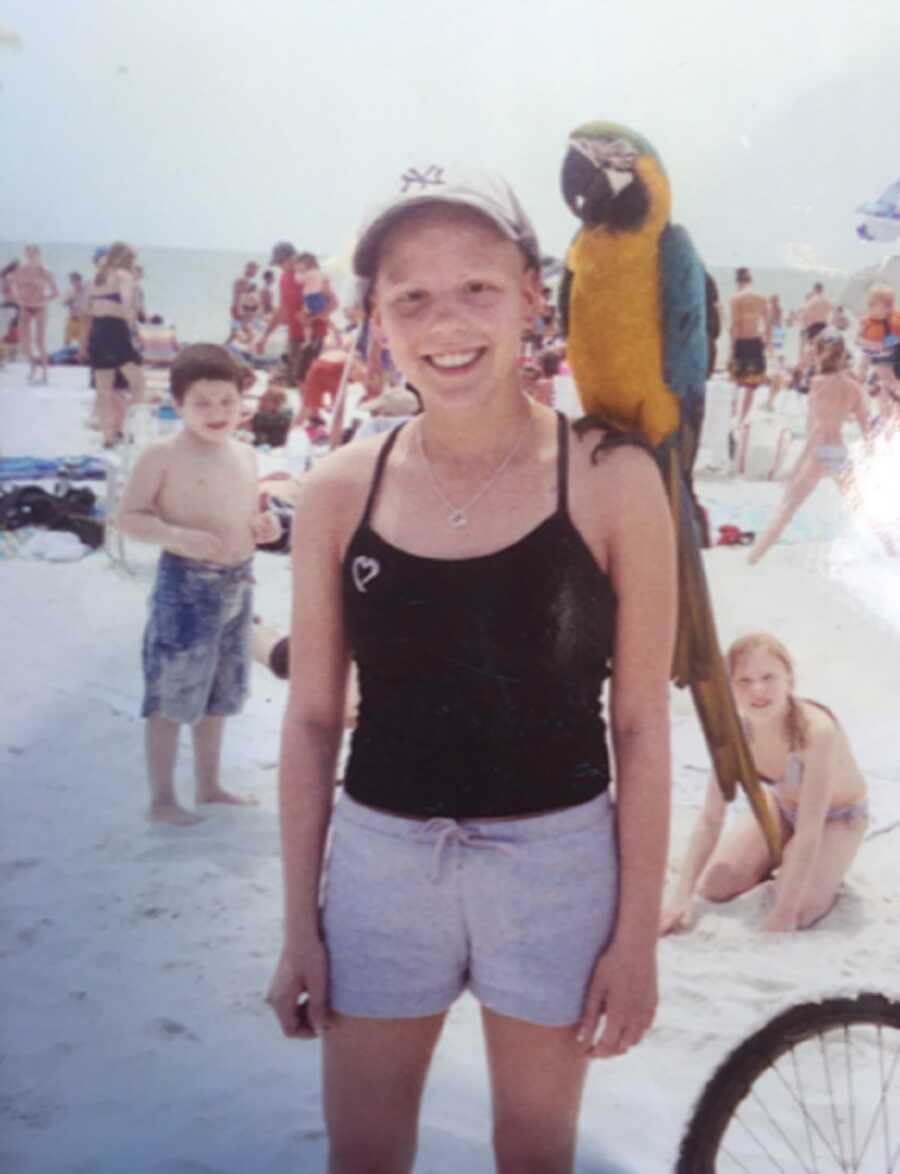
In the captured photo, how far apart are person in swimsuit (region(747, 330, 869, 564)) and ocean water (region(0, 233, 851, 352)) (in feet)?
0.33

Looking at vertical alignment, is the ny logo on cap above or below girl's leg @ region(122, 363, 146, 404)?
above

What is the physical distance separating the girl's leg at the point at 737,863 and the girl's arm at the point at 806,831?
0.03 metres

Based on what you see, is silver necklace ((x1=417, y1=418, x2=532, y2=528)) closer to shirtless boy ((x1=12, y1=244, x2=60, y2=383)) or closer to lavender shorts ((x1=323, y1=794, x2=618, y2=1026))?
lavender shorts ((x1=323, y1=794, x2=618, y2=1026))

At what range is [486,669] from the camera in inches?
40.6

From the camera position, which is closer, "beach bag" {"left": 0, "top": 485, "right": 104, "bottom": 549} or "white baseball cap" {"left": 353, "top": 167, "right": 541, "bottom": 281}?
"white baseball cap" {"left": 353, "top": 167, "right": 541, "bottom": 281}

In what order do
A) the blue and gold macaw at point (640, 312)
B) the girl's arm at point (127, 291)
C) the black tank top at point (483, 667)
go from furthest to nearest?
the girl's arm at point (127, 291), the blue and gold macaw at point (640, 312), the black tank top at point (483, 667)

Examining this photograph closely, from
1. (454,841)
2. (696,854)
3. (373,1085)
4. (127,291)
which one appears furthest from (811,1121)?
(127,291)

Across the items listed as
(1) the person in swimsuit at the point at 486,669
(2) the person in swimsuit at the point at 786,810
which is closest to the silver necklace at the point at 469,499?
(1) the person in swimsuit at the point at 486,669

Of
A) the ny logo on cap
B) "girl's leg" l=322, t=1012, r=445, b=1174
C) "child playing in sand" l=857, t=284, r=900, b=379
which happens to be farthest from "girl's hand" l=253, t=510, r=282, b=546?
"child playing in sand" l=857, t=284, r=900, b=379

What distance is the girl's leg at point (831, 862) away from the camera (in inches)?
54.2

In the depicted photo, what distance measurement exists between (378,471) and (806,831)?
0.75 m

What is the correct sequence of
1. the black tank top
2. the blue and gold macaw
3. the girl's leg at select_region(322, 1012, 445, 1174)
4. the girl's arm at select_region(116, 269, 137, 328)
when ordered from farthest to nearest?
the girl's arm at select_region(116, 269, 137, 328) < the blue and gold macaw < the girl's leg at select_region(322, 1012, 445, 1174) < the black tank top

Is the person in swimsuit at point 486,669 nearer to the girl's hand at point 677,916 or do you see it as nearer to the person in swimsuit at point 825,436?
the girl's hand at point 677,916

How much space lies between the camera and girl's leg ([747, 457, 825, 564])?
4.61 feet
